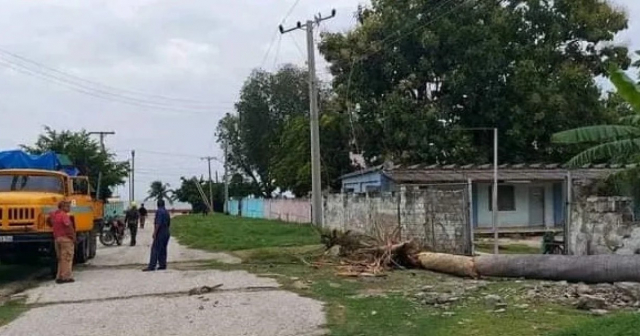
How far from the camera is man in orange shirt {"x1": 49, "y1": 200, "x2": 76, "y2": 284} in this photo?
17656 millimetres

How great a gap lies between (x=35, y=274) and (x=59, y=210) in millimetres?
3414

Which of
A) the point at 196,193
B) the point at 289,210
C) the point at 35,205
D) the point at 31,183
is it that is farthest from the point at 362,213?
the point at 196,193

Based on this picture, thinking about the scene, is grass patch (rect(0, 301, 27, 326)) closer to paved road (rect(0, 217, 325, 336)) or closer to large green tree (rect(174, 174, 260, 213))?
paved road (rect(0, 217, 325, 336))

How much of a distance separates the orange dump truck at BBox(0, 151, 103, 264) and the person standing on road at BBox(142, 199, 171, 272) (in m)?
1.85

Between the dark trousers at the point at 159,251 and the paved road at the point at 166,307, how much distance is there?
80cm

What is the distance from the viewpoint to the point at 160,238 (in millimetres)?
20250

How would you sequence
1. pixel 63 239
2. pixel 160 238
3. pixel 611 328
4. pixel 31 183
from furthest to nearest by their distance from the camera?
pixel 160 238, pixel 31 183, pixel 63 239, pixel 611 328

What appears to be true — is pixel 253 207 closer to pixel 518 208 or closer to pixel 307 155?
pixel 307 155

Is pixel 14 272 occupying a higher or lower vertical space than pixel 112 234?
lower

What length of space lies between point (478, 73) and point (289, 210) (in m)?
→ 17.8

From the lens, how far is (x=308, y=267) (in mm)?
19969

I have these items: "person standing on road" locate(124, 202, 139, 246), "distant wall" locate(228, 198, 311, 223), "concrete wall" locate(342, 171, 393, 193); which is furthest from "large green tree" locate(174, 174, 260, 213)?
"person standing on road" locate(124, 202, 139, 246)

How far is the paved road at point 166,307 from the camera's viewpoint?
1135 centimetres

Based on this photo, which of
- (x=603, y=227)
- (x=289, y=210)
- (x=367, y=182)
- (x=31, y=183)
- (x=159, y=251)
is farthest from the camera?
(x=289, y=210)
